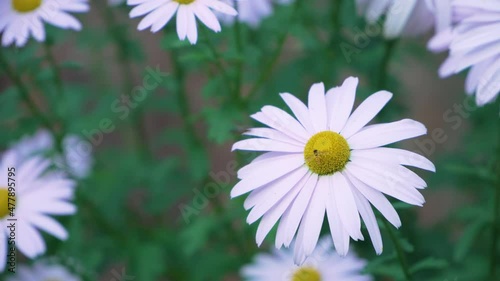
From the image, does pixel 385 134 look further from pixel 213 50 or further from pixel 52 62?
pixel 52 62

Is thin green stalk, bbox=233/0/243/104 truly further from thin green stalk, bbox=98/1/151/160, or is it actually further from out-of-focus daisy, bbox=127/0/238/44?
thin green stalk, bbox=98/1/151/160

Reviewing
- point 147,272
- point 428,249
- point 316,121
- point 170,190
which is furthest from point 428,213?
point 316,121

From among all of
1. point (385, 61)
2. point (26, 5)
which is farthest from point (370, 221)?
point (26, 5)

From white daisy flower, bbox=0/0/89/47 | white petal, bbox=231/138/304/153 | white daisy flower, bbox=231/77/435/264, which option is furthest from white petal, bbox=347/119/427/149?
white daisy flower, bbox=0/0/89/47

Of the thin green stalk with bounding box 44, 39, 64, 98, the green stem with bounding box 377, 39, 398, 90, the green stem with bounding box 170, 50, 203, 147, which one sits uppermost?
the thin green stalk with bounding box 44, 39, 64, 98

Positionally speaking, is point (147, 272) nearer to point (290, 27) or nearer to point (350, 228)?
point (290, 27)
